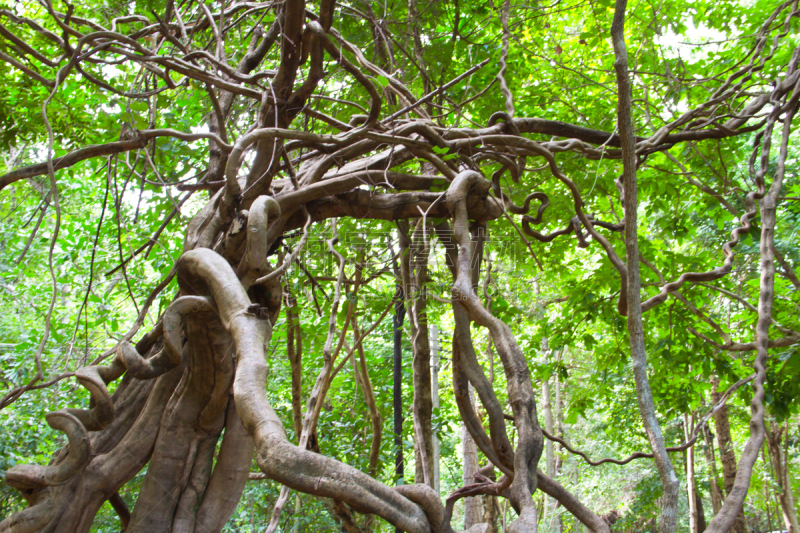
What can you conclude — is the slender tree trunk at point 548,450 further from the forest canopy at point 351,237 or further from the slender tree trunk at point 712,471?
the forest canopy at point 351,237

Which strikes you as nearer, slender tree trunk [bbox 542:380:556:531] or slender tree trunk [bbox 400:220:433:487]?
slender tree trunk [bbox 400:220:433:487]

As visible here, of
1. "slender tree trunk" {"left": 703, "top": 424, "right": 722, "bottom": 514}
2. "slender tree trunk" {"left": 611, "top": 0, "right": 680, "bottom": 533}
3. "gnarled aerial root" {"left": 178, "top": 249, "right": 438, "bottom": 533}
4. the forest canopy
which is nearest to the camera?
"gnarled aerial root" {"left": 178, "top": 249, "right": 438, "bottom": 533}

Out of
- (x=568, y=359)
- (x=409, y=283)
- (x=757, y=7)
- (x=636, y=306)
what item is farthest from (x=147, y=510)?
(x=568, y=359)

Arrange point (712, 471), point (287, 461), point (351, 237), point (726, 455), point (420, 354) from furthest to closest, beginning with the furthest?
point (712, 471) < point (726, 455) < point (420, 354) < point (351, 237) < point (287, 461)

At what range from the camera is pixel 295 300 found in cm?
267

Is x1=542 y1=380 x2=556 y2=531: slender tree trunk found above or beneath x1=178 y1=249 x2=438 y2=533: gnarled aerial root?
above

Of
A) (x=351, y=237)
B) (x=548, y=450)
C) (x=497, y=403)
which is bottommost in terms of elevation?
(x=497, y=403)

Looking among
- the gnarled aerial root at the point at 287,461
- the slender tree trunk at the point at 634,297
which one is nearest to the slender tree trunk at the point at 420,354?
the slender tree trunk at the point at 634,297

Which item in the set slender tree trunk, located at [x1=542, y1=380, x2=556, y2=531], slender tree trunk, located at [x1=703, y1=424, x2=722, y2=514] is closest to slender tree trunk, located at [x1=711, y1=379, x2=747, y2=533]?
slender tree trunk, located at [x1=703, y1=424, x2=722, y2=514]

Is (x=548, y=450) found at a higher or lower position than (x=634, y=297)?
higher

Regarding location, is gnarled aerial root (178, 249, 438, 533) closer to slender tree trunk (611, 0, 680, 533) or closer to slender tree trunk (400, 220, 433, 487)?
slender tree trunk (611, 0, 680, 533)

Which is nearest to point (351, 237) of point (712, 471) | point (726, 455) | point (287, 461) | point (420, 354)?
point (420, 354)

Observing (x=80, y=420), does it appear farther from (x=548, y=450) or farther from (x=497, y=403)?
(x=548, y=450)

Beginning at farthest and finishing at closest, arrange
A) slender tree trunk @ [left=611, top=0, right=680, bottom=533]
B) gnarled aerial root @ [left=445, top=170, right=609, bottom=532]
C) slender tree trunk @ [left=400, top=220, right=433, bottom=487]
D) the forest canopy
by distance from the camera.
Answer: slender tree trunk @ [left=400, top=220, right=433, bottom=487]
the forest canopy
slender tree trunk @ [left=611, top=0, right=680, bottom=533]
gnarled aerial root @ [left=445, top=170, right=609, bottom=532]
